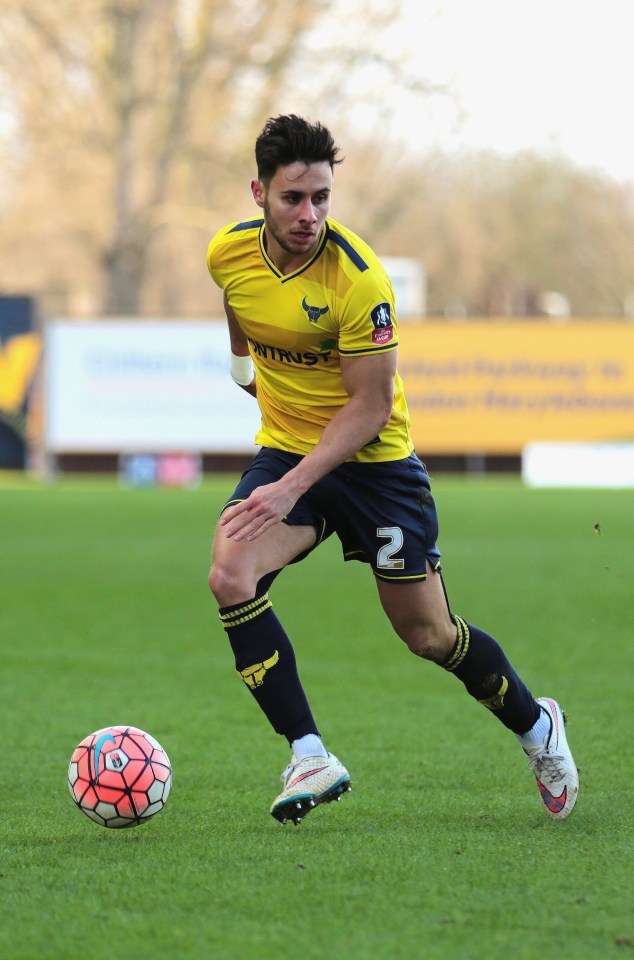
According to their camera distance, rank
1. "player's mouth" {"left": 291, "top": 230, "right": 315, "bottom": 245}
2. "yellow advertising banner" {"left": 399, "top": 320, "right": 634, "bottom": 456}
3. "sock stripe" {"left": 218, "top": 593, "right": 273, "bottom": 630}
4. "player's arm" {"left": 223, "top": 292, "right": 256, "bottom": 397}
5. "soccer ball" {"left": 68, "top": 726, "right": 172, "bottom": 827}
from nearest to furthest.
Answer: "soccer ball" {"left": 68, "top": 726, "right": 172, "bottom": 827}, "player's mouth" {"left": 291, "top": 230, "right": 315, "bottom": 245}, "sock stripe" {"left": 218, "top": 593, "right": 273, "bottom": 630}, "player's arm" {"left": 223, "top": 292, "right": 256, "bottom": 397}, "yellow advertising banner" {"left": 399, "top": 320, "right": 634, "bottom": 456}

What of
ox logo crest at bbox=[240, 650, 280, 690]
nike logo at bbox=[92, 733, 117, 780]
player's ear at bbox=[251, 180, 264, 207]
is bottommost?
nike logo at bbox=[92, 733, 117, 780]

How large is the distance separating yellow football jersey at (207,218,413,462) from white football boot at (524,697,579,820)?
3.52ft

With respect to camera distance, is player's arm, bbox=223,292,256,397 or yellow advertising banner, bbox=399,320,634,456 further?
yellow advertising banner, bbox=399,320,634,456

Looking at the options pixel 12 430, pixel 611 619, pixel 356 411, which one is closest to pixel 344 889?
pixel 356 411

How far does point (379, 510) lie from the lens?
4.98 metres

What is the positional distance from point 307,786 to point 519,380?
20.5 meters

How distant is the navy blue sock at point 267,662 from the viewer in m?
4.80

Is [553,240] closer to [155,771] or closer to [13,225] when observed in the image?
[13,225]

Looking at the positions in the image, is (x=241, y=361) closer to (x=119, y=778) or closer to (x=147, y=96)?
(x=119, y=778)

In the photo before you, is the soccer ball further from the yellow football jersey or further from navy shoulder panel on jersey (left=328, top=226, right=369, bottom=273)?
navy shoulder panel on jersey (left=328, top=226, right=369, bottom=273)

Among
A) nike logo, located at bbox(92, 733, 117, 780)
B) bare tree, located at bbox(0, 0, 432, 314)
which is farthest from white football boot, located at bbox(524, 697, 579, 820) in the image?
bare tree, located at bbox(0, 0, 432, 314)

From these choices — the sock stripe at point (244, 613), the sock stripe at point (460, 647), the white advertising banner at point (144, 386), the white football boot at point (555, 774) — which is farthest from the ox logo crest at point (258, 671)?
the white advertising banner at point (144, 386)

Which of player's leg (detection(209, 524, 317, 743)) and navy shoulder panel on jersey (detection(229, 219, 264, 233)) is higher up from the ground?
navy shoulder panel on jersey (detection(229, 219, 264, 233))

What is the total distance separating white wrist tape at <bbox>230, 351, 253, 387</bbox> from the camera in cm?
557
